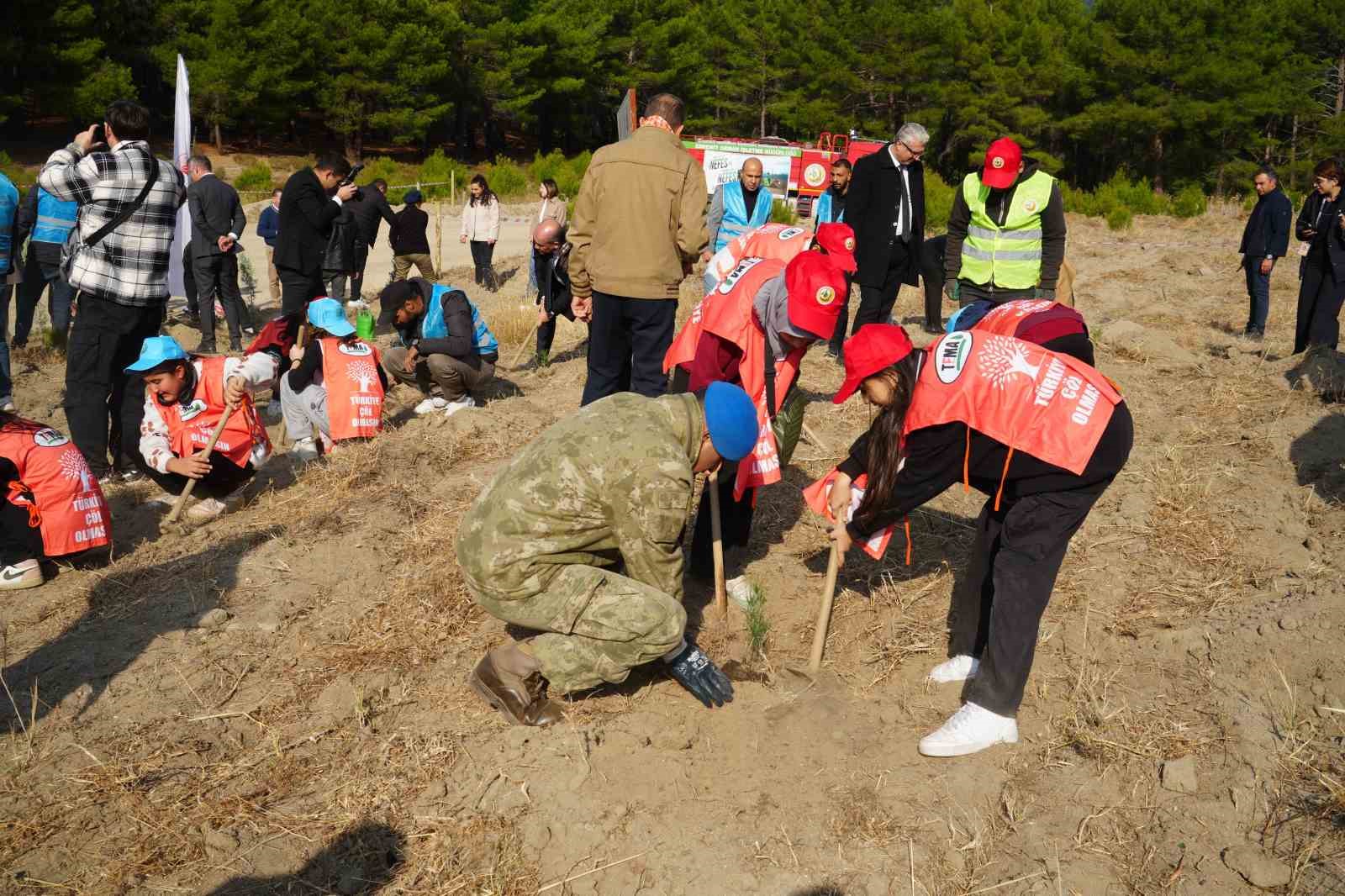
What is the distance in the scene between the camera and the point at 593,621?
11.5 feet

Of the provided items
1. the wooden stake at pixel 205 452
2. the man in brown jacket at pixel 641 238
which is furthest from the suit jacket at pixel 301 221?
the man in brown jacket at pixel 641 238

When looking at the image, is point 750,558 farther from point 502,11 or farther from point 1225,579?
point 502,11

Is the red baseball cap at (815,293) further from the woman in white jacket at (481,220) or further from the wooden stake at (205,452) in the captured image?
the woman in white jacket at (481,220)

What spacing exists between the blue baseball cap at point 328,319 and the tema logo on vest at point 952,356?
4.09 meters

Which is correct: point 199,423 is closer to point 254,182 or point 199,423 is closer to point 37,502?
point 37,502

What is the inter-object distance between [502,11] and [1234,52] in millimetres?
22738

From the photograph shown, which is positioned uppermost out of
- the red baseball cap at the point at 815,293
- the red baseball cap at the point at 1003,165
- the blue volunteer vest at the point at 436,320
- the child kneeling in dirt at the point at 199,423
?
the red baseball cap at the point at 1003,165

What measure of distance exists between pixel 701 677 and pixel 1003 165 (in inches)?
122

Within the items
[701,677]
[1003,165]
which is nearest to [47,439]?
[701,677]

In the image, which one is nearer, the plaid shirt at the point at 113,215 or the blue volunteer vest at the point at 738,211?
the plaid shirt at the point at 113,215

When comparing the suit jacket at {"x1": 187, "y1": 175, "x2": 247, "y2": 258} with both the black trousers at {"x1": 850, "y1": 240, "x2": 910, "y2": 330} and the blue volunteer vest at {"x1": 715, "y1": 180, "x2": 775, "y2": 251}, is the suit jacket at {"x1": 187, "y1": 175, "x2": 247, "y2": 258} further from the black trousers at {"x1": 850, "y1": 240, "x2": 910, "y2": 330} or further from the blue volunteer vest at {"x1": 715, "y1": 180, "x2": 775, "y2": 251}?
the black trousers at {"x1": 850, "y1": 240, "x2": 910, "y2": 330}

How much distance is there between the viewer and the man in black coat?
959 centimetres

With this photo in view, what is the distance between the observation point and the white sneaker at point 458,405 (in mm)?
7078

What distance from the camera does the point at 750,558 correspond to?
503 cm
